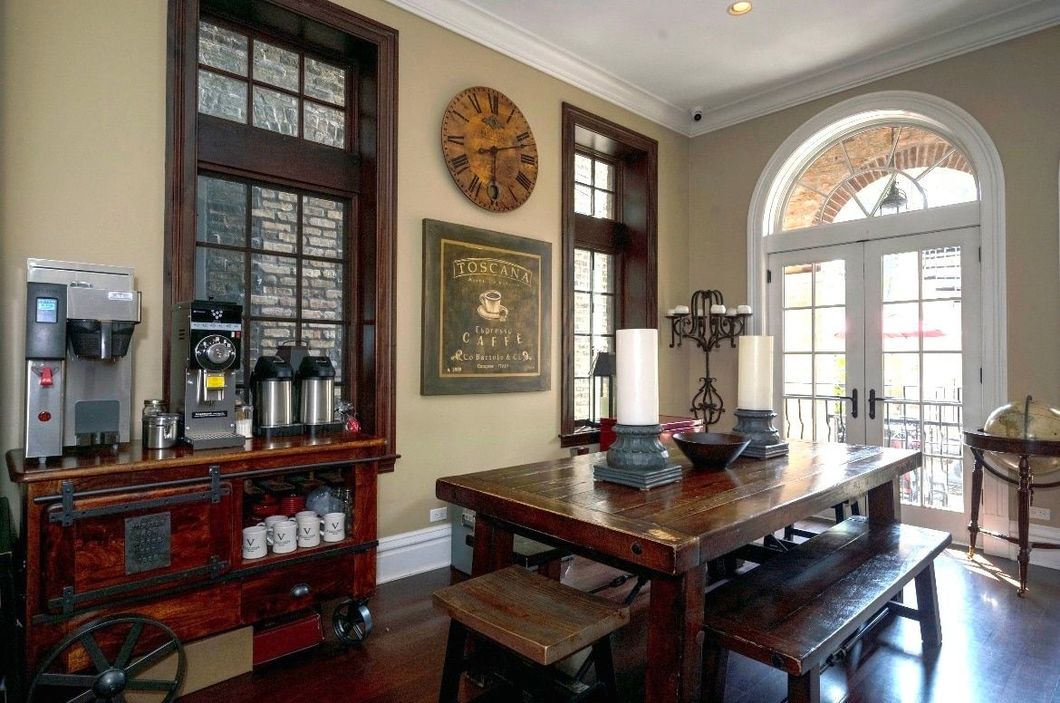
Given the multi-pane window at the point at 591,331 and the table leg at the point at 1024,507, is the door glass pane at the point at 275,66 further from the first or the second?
the table leg at the point at 1024,507

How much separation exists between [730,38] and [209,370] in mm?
3648

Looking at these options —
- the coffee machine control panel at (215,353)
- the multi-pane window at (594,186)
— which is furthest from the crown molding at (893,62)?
the coffee machine control panel at (215,353)

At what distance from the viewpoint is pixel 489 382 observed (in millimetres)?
3672

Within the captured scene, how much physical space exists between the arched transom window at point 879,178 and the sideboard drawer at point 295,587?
163 inches

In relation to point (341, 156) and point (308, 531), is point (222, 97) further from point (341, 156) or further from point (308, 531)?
point (308, 531)

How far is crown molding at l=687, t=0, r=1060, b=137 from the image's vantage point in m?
3.53

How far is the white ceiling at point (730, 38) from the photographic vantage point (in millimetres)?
3490

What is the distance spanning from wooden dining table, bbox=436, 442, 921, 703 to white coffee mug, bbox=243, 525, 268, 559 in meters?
0.75

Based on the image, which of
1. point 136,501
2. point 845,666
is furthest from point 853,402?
point 136,501

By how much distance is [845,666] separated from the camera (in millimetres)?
2334

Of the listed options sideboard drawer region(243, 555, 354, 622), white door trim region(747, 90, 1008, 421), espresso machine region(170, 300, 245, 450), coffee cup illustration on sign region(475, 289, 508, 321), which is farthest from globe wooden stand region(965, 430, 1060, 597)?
espresso machine region(170, 300, 245, 450)

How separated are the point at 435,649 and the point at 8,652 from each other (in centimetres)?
139

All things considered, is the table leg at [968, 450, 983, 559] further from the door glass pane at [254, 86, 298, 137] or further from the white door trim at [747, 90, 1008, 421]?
the door glass pane at [254, 86, 298, 137]

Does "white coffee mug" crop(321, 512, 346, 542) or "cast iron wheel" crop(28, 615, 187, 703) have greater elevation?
"white coffee mug" crop(321, 512, 346, 542)
